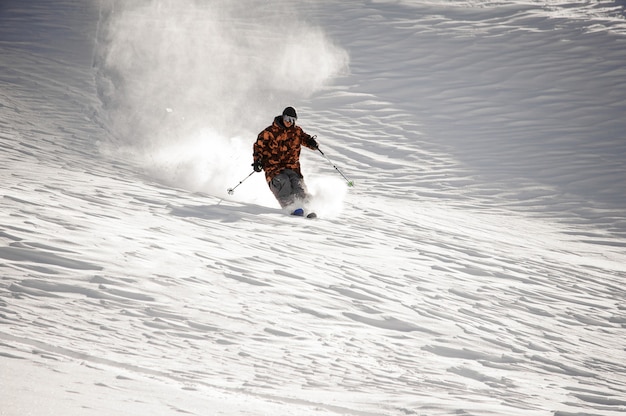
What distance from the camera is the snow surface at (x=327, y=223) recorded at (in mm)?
3652

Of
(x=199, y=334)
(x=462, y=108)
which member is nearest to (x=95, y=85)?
(x=462, y=108)

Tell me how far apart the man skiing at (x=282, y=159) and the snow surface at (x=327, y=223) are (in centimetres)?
37

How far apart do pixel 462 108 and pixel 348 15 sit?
8.82 m

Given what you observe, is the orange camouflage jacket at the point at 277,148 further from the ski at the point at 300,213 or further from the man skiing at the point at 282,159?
the ski at the point at 300,213

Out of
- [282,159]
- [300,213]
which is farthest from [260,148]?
[300,213]

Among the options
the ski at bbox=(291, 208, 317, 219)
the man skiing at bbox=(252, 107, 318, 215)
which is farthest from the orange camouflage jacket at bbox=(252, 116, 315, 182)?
the ski at bbox=(291, 208, 317, 219)

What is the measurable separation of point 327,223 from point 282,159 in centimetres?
107

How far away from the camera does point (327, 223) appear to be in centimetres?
805

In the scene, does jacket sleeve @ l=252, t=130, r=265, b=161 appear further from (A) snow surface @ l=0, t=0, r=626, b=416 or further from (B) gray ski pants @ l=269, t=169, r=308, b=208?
(A) snow surface @ l=0, t=0, r=626, b=416

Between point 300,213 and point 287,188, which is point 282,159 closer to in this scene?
point 287,188

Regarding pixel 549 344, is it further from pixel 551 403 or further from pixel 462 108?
pixel 462 108

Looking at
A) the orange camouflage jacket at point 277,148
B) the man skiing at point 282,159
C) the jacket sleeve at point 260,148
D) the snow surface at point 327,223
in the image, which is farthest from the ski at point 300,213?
the jacket sleeve at point 260,148

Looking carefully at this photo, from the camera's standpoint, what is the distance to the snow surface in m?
3.65

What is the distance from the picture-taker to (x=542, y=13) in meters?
22.0
